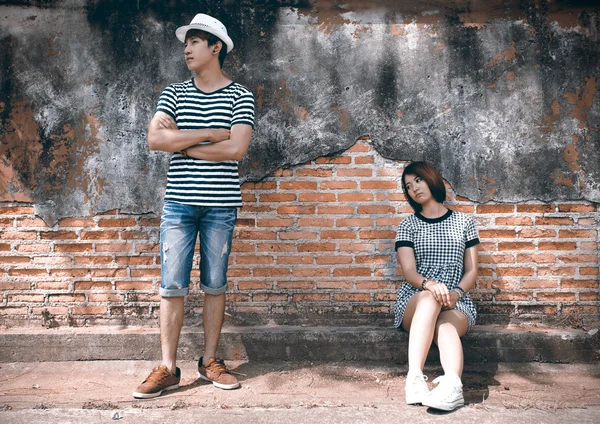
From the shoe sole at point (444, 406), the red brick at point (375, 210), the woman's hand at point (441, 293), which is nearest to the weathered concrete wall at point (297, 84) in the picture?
the red brick at point (375, 210)

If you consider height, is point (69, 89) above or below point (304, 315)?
above

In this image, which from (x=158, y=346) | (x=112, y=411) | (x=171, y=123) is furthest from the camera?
(x=158, y=346)

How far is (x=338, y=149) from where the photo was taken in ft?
12.8

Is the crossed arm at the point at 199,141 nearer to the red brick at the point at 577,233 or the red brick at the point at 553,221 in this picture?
the red brick at the point at 553,221

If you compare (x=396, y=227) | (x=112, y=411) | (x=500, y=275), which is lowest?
(x=112, y=411)

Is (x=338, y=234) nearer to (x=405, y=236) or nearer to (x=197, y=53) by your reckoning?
(x=405, y=236)

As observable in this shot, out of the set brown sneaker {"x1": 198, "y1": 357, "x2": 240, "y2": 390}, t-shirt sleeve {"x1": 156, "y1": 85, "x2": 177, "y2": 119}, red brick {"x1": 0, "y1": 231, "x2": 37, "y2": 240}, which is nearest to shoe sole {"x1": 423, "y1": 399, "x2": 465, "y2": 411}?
brown sneaker {"x1": 198, "y1": 357, "x2": 240, "y2": 390}

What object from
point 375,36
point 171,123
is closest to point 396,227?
point 375,36

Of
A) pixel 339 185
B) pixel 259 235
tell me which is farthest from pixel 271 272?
pixel 339 185

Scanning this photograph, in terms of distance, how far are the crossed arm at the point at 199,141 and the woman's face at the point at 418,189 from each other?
43.6 inches

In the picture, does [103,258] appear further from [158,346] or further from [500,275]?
[500,275]

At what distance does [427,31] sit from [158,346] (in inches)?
116

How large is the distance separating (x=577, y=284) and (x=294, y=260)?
2031mm

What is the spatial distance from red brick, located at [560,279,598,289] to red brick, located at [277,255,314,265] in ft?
5.94
